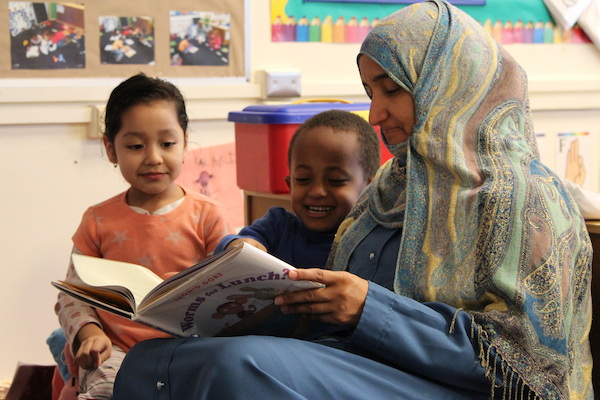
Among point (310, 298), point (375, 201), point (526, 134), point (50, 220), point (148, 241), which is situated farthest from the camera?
point (50, 220)

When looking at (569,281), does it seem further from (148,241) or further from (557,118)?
(557,118)

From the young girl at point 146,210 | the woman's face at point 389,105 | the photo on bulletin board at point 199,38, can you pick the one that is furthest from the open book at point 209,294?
the photo on bulletin board at point 199,38

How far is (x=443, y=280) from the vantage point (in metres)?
1.05

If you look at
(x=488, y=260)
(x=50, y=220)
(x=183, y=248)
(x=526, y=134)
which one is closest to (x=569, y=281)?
(x=488, y=260)

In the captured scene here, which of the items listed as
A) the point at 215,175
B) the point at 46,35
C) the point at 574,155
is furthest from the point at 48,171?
the point at 574,155

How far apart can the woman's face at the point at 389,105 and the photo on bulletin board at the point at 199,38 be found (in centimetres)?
117

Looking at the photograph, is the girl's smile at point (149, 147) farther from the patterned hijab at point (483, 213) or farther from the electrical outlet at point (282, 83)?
the electrical outlet at point (282, 83)

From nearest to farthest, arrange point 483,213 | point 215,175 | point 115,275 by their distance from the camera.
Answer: point 483,213 < point 115,275 < point 215,175

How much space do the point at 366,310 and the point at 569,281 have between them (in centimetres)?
34

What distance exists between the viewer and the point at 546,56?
109 inches

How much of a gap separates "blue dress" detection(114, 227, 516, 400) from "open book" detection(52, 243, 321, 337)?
54mm

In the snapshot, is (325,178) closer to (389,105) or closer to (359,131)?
(359,131)

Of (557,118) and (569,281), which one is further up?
(557,118)

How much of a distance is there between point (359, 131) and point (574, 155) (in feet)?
5.83
